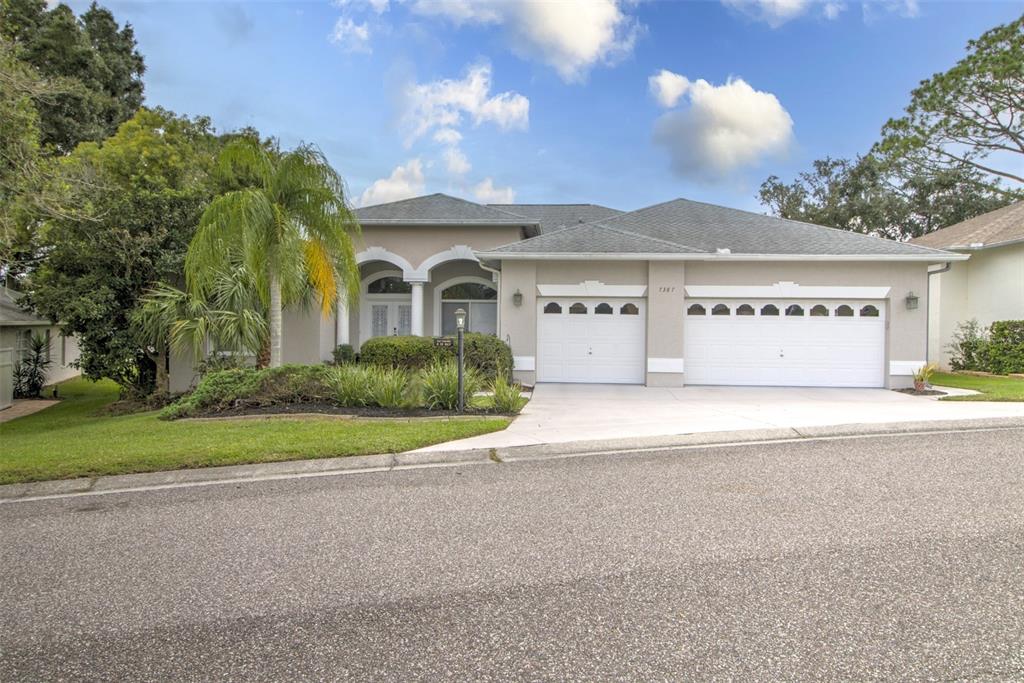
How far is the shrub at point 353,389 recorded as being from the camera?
35.7 ft

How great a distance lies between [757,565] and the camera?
Answer: 4.05 metres

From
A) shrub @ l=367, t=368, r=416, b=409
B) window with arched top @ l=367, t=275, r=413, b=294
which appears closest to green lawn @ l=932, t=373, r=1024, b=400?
shrub @ l=367, t=368, r=416, b=409

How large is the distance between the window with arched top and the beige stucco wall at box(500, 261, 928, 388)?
5.66 m

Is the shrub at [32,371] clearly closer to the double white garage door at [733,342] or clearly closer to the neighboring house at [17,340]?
the neighboring house at [17,340]

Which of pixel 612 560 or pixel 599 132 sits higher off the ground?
pixel 599 132

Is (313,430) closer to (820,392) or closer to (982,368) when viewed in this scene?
(820,392)

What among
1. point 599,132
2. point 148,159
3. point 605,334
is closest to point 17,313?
point 148,159

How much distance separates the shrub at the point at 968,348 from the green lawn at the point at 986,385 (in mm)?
816

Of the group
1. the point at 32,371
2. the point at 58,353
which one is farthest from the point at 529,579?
the point at 58,353

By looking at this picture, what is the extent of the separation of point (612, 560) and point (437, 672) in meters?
1.67

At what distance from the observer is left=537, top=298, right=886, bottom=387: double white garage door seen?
14961mm

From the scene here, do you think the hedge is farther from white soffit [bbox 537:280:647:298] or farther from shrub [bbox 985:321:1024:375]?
shrub [bbox 985:321:1024:375]

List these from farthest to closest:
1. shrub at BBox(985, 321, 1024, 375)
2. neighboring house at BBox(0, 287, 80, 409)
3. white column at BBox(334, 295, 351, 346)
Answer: white column at BBox(334, 295, 351, 346)
shrub at BBox(985, 321, 1024, 375)
neighboring house at BBox(0, 287, 80, 409)

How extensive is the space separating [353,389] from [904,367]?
41.4 ft
